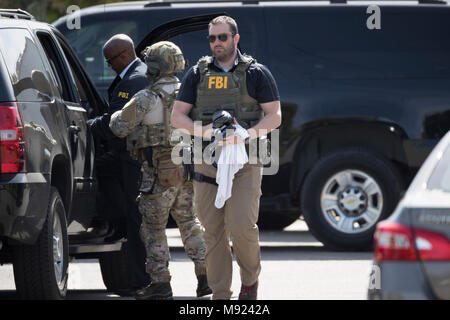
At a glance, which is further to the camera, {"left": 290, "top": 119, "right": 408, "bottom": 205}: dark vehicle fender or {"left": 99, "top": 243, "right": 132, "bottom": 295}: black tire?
{"left": 290, "top": 119, "right": 408, "bottom": 205}: dark vehicle fender

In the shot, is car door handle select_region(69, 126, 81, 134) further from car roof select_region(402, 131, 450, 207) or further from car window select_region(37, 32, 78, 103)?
car roof select_region(402, 131, 450, 207)

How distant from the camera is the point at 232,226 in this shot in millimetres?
6922

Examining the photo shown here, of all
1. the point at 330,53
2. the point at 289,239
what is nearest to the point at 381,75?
the point at 330,53

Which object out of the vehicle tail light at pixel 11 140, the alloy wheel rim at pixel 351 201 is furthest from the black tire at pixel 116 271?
the alloy wheel rim at pixel 351 201

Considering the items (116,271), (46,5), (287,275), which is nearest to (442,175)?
(116,271)

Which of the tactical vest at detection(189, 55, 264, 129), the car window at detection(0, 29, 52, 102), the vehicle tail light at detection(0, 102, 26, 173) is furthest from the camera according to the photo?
the tactical vest at detection(189, 55, 264, 129)

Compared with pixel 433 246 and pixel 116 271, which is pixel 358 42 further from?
pixel 433 246

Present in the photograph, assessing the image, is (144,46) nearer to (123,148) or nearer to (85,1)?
(123,148)

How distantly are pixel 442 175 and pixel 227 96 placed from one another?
2313 millimetres

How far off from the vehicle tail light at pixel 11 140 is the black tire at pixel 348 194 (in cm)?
480

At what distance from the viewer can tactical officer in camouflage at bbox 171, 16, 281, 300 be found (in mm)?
6953

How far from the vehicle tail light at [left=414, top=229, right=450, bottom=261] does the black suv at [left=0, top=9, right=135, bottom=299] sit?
2600 millimetres

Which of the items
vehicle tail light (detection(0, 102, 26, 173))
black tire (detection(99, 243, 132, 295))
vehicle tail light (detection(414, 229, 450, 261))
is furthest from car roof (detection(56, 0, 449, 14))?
vehicle tail light (detection(414, 229, 450, 261))
